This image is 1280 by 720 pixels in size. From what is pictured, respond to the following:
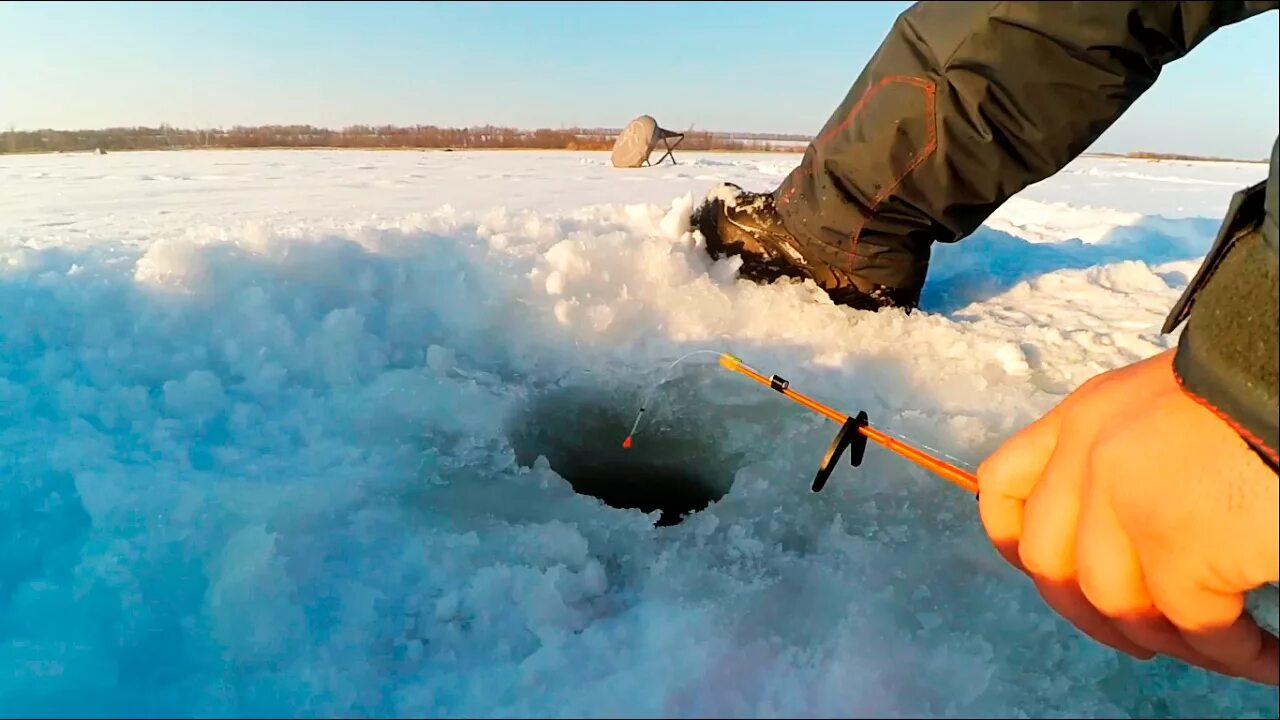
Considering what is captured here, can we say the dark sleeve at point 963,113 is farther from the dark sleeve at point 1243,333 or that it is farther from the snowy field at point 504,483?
the dark sleeve at point 1243,333

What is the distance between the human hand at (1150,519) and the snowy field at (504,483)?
0.20 metres

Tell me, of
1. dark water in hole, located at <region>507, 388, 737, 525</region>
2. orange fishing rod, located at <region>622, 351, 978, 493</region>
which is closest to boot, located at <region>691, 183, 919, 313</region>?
dark water in hole, located at <region>507, 388, 737, 525</region>

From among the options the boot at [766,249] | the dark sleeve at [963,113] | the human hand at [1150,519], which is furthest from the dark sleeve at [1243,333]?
the boot at [766,249]

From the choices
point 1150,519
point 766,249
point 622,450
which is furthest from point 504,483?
point 766,249

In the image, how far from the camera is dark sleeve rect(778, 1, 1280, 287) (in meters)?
1.30

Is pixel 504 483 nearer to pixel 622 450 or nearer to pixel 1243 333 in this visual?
pixel 622 450

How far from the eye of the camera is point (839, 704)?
0.73 metres

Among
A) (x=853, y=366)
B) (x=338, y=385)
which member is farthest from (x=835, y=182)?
(x=338, y=385)

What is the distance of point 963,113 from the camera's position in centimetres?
151

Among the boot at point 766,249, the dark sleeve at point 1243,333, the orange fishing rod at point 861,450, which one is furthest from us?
the boot at point 766,249

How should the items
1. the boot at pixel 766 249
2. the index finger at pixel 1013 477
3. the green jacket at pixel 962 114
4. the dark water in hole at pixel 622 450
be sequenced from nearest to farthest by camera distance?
1. the index finger at pixel 1013 477
2. the green jacket at pixel 962 114
3. the dark water in hole at pixel 622 450
4. the boot at pixel 766 249

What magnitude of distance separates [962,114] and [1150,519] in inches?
47.5

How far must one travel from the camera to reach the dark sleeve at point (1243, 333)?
49cm

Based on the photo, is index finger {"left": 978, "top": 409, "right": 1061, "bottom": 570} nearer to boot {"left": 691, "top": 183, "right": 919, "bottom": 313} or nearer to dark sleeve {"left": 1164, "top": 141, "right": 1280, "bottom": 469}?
dark sleeve {"left": 1164, "top": 141, "right": 1280, "bottom": 469}
